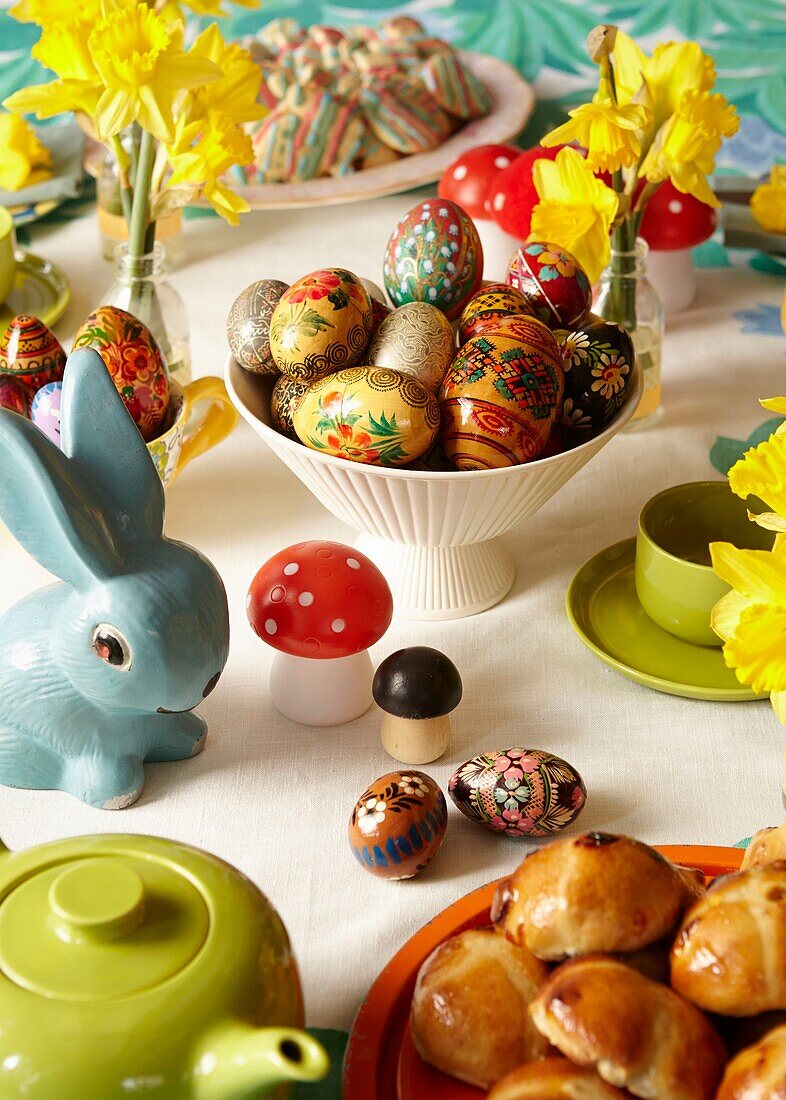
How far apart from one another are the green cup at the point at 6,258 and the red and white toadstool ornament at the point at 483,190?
1.40 ft

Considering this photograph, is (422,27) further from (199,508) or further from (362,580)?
(362,580)

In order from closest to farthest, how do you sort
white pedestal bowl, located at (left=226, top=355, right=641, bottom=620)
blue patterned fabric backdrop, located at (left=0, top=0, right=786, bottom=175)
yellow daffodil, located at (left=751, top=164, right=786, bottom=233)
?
→ white pedestal bowl, located at (left=226, top=355, right=641, bottom=620), yellow daffodil, located at (left=751, top=164, right=786, bottom=233), blue patterned fabric backdrop, located at (left=0, top=0, right=786, bottom=175)

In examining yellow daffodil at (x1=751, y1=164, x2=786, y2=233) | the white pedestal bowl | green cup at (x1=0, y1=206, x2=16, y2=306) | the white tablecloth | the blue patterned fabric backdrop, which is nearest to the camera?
the white tablecloth

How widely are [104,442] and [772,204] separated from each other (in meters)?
0.92

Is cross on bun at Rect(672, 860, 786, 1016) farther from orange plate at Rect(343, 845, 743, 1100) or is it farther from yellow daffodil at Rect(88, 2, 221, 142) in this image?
yellow daffodil at Rect(88, 2, 221, 142)

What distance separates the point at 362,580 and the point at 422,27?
1123 millimetres

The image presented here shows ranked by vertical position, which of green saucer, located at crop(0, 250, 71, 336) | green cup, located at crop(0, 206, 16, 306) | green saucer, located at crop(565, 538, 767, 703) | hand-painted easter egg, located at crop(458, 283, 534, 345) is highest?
hand-painted easter egg, located at crop(458, 283, 534, 345)

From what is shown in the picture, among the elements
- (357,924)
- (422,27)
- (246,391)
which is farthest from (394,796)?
(422,27)

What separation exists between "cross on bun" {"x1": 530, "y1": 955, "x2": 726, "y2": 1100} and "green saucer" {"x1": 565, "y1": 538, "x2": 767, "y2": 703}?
0.34 metres

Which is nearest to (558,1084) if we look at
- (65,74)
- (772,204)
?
(65,74)

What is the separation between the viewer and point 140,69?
93cm

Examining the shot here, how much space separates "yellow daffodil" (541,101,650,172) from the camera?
92 centimetres

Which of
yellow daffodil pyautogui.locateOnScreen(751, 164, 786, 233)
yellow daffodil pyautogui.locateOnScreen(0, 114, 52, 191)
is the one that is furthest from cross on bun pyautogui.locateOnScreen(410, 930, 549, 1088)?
yellow daffodil pyautogui.locateOnScreen(0, 114, 52, 191)

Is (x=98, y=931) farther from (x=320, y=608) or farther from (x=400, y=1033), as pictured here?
(x=320, y=608)
